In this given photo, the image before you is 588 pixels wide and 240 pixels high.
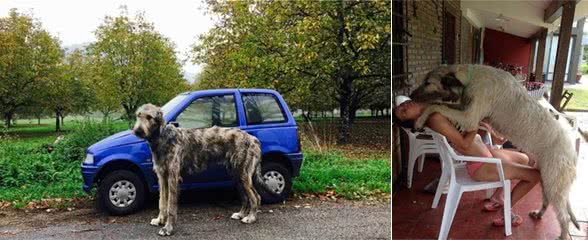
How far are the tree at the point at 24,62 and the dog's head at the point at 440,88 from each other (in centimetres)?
215

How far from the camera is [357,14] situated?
2330 mm

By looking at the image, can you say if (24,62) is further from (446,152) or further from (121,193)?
(446,152)

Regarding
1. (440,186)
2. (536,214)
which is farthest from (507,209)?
(440,186)

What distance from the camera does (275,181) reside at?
2.49 metres

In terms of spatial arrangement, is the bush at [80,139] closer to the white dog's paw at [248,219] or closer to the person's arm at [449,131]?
the white dog's paw at [248,219]

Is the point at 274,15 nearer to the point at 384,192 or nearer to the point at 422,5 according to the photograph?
the point at 422,5

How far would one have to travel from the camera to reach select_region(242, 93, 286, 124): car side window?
239 centimetres

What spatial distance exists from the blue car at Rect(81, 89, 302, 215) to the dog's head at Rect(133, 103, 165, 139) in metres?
0.03

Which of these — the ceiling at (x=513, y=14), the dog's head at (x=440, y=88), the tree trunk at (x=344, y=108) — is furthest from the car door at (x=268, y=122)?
the ceiling at (x=513, y=14)

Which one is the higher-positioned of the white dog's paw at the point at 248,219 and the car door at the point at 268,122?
the car door at the point at 268,122

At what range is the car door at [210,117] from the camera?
235cm

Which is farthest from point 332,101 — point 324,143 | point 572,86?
point 572,86

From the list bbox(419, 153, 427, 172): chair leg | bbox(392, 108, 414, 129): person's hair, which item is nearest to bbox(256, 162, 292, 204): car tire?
bbox(392, 108, 414, 129): person's hair

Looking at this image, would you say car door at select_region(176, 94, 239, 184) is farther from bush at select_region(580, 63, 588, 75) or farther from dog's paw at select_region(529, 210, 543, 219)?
bush at select_region(580, 63, 588, 75)
